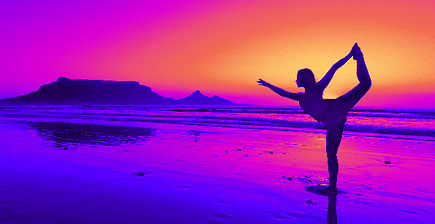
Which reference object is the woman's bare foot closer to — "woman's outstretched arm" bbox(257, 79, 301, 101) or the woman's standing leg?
the woman's standing leg

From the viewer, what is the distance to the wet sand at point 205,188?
3645 mm

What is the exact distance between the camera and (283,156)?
28.4ft

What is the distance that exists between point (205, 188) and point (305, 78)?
2776 mm

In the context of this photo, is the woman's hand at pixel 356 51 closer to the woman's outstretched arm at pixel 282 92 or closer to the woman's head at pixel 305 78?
the woman's head at pixel 305 78

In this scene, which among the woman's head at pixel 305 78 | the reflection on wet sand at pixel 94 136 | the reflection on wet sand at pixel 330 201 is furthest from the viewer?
the reflection on wet sand at pixel 94 136

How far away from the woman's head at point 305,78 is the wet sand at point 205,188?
1.97 metres

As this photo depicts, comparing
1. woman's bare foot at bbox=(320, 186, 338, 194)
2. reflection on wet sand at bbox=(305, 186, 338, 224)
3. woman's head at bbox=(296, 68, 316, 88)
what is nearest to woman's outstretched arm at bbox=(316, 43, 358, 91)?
woman's head at bbox=(296, 68, 316, 88)

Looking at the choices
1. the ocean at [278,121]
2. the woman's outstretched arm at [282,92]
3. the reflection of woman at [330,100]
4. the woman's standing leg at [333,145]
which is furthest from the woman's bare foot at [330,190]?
the ocean at [278,121]

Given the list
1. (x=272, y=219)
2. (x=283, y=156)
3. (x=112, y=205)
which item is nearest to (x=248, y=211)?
(x=272, y=219)

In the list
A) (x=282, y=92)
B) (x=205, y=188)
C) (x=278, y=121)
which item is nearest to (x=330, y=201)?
(x=282, y=92)

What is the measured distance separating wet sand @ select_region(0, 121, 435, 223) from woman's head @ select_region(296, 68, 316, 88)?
77.4 inches

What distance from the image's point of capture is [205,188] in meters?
5.00

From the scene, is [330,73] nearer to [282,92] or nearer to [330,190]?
[282,92]

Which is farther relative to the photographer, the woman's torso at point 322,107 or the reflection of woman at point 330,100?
the woman's torso at point 322,107
